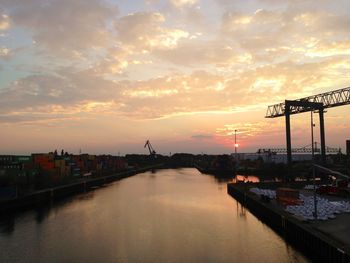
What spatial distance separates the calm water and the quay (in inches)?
35.2

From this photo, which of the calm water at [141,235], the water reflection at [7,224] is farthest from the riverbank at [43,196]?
the water reflection at [7,224]

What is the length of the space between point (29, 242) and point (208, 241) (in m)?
15.9

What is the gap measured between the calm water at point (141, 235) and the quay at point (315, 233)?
0.89 metres

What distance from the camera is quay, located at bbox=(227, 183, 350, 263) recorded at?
2190 centimetres

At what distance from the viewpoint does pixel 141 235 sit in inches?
1329

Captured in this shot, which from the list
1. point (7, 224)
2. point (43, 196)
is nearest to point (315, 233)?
point (7, 224)

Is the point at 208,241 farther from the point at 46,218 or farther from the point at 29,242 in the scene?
the point at 46,218

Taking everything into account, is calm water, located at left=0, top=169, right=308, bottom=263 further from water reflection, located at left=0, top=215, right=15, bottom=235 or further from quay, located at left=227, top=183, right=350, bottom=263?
quay, located at left=227, top=183, right=350, bottom=263

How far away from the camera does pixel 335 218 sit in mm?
31766

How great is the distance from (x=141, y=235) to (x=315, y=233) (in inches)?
620

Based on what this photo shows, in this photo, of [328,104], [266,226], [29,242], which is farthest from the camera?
[328,104]

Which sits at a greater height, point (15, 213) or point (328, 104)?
point (328, 104)

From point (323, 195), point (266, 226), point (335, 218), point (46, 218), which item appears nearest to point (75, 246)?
point (46, 218)

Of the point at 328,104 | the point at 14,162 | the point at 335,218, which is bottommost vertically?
the point at 335,218
